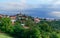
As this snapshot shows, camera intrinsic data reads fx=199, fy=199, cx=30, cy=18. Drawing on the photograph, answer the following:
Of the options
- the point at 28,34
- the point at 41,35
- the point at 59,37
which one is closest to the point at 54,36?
the point at 59,37

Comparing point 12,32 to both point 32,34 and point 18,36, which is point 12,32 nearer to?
point 18,36

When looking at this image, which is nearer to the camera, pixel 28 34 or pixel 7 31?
pixel 28 34

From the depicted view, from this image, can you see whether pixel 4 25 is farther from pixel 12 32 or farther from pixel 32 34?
pixel 32 34

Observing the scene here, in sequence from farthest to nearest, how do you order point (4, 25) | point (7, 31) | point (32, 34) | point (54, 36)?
point (4, 25) < point (7, 31) < point (54, 36) < point (32, 34)

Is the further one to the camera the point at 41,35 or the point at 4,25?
the point at 4,25

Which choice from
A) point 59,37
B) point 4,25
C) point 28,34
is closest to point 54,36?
point 59,37

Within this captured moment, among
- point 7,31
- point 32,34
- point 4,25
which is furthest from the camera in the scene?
point 4,25

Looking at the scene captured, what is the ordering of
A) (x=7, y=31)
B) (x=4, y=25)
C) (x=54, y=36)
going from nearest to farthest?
(x=54, y=36), (x=7, y=31), (x=4, y=25)

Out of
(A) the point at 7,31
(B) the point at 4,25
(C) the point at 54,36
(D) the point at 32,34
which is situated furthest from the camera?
(B) the point at 4,25
